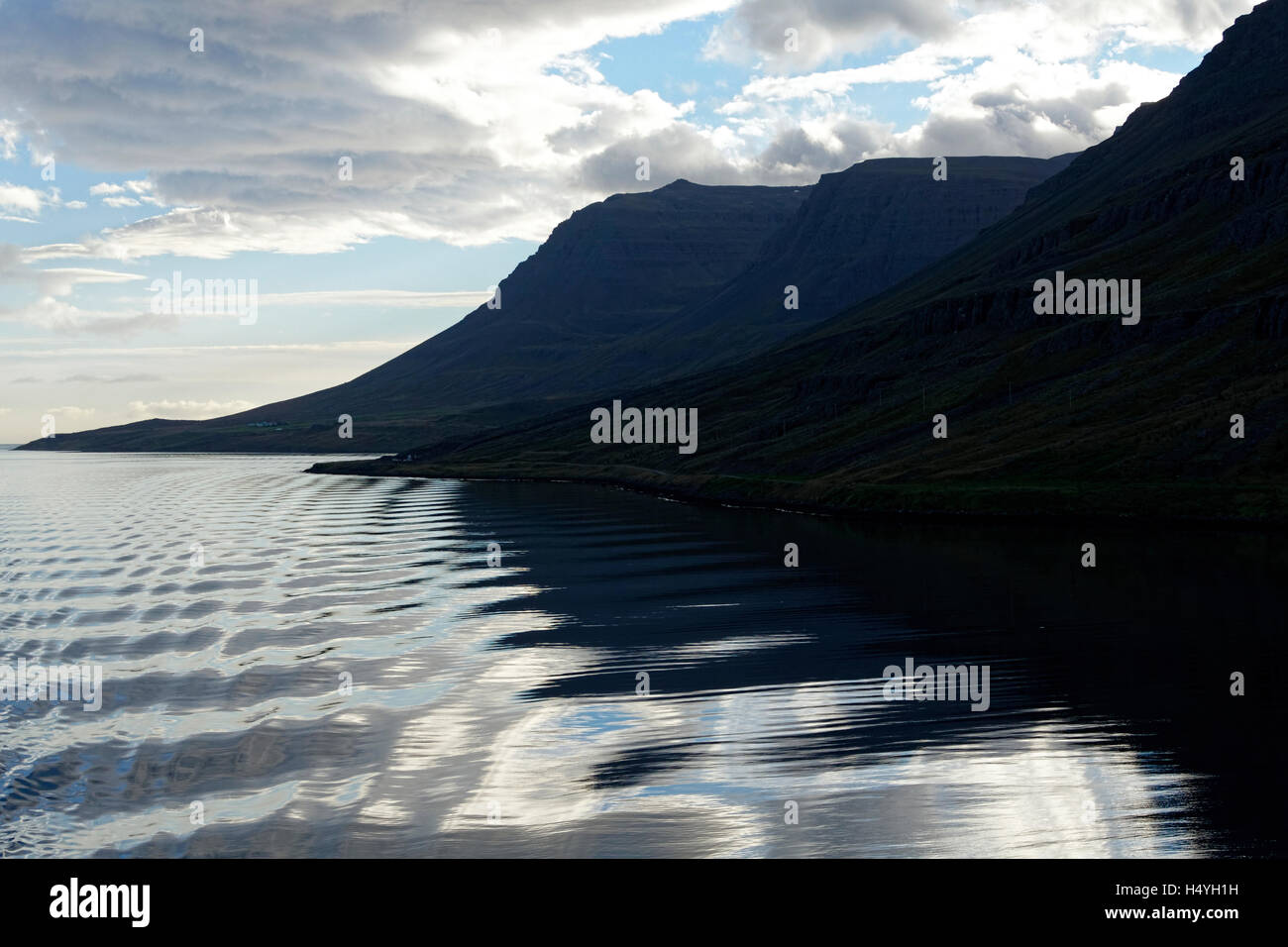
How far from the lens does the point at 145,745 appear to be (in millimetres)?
35125

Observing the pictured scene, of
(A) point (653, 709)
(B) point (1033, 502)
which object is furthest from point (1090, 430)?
(A) point (653, 709)

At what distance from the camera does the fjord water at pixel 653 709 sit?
1061 inches

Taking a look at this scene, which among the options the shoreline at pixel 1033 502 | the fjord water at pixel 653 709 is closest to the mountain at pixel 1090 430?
the shoreline at pixel 1033 502

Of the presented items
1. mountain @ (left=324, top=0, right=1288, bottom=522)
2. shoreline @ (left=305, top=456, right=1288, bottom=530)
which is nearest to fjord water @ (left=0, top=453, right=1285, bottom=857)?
shoreline @ (left=305, top=456, right=1288, bottom=530)

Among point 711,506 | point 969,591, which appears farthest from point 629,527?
point 969,591

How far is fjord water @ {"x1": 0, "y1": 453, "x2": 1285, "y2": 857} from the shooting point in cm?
2694

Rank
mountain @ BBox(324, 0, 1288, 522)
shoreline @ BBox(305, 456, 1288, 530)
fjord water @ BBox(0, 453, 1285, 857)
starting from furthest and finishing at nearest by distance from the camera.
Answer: mountain @ BBox(324, 0, 1288, 522) → shoreline @ BBox(305, 456, 1288, 530) → fjord water @ BBox(0, 453, 1285, 857)

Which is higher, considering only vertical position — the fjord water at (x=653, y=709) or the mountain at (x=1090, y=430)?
the mountain at (x=1090, y=430)

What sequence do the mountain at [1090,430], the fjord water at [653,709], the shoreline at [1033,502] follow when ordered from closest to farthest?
the fjord water at [653,709] < the shoreline at [1033,502] < the mountain at [1090,430]

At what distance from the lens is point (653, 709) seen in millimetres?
38594

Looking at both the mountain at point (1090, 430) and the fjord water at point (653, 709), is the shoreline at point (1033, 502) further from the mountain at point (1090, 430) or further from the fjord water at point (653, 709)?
the fjord water at point (653, 709)

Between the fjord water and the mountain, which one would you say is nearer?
the fjord water

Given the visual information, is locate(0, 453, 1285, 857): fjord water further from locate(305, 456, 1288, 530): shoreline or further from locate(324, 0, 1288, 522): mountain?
locate(324, 0, 1288, 522): mountain
